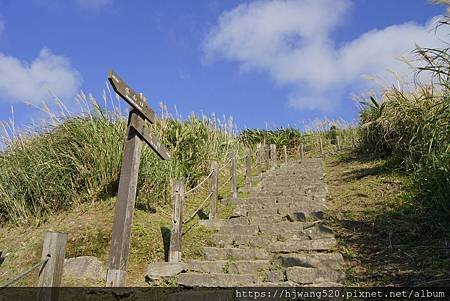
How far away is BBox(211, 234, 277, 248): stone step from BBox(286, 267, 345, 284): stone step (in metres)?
0.96

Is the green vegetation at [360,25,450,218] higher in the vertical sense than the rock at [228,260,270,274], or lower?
higher

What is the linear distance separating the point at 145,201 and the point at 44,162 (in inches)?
63.7

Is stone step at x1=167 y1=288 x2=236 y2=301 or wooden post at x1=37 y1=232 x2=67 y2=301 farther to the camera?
stone step at x1=167 y1=288 x2=236 y2=301

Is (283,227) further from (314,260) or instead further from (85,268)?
(85,268)

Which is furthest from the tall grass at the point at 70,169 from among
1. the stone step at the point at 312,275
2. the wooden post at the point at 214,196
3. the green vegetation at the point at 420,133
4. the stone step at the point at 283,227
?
the green vegetation at the point at 420,133

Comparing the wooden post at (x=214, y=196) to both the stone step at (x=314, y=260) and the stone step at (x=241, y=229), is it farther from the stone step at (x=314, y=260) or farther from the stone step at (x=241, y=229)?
the stone step at (x=314, y=260)

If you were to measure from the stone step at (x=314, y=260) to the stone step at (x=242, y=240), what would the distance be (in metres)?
0.59

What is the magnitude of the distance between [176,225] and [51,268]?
2.13 meters

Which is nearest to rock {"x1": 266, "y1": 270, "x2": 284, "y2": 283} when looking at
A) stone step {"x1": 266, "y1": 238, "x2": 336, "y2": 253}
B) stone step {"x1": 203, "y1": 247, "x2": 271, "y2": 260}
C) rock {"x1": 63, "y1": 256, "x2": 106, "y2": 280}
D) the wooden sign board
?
stone step {"x1": 203, "y1": 247, "x2": 271, "y2": 260}

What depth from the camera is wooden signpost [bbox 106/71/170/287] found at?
354 cm

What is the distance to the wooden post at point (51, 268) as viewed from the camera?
2.58m

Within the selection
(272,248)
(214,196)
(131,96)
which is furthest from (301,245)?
(131,96)

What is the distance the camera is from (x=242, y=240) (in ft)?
16.7

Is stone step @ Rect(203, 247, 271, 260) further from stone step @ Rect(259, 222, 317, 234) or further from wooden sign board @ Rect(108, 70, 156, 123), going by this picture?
wooden sign board @ Rect(108, 70, 156, 123)
